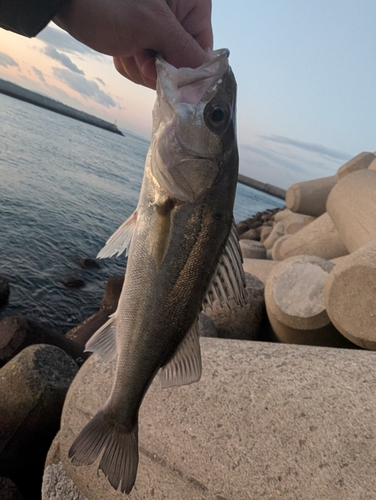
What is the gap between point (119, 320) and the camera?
2211 mm

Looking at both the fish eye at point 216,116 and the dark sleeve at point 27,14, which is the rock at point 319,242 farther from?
the dark sleeve at point 27,14

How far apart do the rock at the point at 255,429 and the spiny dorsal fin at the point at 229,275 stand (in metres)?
1.28

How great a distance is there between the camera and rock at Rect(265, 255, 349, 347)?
16.2ft

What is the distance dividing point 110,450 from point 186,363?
61 cm

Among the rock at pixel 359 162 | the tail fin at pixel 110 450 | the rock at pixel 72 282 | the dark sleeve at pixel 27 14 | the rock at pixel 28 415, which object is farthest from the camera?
the rock at pixel 72 282

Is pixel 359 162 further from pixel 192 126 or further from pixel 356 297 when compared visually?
pixel 192 126

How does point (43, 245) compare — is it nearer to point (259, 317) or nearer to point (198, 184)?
point (259, 317)

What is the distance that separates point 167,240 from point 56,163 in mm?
27133

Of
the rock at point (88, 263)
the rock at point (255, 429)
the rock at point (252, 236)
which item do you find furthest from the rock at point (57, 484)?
the rock at point (252, 236)

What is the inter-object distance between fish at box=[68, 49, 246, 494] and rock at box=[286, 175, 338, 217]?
9.58 meters

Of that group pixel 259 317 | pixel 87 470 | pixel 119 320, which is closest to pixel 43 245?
pixel 259 317

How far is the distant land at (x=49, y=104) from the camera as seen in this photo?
86.9 metres

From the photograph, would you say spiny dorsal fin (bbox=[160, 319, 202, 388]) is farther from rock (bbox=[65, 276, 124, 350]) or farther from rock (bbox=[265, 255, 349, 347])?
rock (bbox=[65, 276, 124, 350])

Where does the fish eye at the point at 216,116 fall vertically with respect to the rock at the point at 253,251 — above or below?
above
